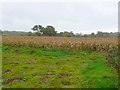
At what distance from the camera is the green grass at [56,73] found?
1588 centimetres

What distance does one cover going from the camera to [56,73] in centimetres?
1861

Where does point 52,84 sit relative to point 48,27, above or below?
below

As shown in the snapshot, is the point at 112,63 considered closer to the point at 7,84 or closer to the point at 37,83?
the point at 37,83

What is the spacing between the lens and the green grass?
15.9 meters

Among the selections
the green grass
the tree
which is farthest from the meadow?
the tree

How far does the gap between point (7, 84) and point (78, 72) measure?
4507 mm

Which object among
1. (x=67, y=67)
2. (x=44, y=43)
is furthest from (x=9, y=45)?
(x=67, y=67)

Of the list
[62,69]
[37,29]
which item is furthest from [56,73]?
[37,29]

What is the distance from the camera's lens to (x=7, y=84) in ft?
55.0

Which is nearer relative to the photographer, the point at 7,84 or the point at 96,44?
the point at 7,84

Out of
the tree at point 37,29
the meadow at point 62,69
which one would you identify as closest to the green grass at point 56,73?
the meadow at point 62,69

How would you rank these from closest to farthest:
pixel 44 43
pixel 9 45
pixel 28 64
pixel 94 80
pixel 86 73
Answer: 1. pixel 94 80
2. pixel 86 73
3. pixel 28 64
4. pixel 44 43
5. pixel 9 45

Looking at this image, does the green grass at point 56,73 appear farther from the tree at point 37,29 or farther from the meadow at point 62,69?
the tree at point 37,29

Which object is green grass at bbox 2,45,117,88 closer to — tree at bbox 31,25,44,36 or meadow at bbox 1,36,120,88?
meadow at bbox 1,36,120,88
